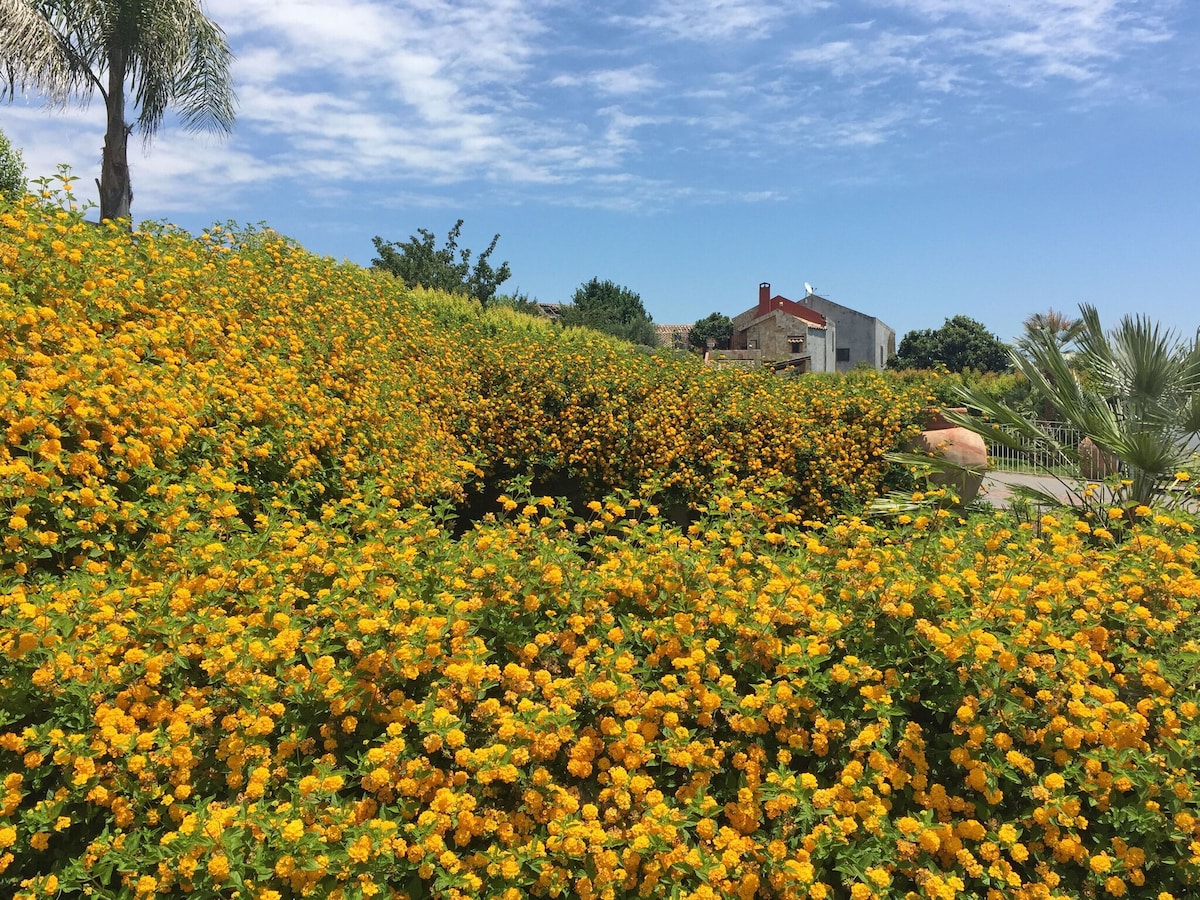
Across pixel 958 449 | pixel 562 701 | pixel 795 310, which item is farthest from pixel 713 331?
pixel 562 701

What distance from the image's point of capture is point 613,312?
40.3 meters

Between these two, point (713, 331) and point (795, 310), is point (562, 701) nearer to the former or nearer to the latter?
point (795, 310)

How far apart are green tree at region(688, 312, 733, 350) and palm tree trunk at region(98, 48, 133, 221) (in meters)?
40.8

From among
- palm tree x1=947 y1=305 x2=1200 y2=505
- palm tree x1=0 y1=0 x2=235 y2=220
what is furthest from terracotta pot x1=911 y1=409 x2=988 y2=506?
palm tree x1=0 y1=0 x2=235 y2=220

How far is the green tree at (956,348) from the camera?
2093 inches

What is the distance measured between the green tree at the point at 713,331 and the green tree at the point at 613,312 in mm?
5634

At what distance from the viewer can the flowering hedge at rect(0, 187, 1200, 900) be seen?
1.95m

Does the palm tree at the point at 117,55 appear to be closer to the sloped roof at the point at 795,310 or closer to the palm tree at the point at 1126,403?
the palm tree at the point at 1126,403

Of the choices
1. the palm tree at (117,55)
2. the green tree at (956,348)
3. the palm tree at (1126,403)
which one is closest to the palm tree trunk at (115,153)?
the palm tree at (117,55)

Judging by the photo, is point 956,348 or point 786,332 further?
point 956,348

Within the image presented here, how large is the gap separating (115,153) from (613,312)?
27.9m

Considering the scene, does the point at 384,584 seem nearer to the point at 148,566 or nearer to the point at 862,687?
the point at 148,566

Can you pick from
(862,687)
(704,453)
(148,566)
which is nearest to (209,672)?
(148,566)

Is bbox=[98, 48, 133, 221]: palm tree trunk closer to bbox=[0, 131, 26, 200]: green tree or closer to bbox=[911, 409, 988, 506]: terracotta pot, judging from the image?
bbox=[0, 131, 26, 200]: green tree
